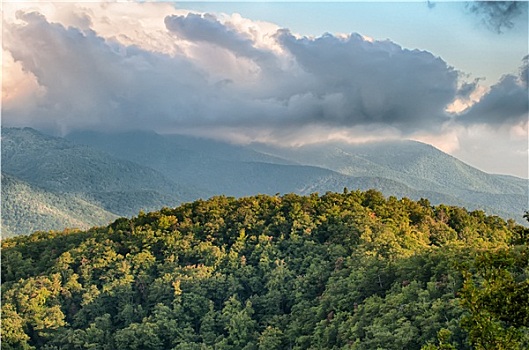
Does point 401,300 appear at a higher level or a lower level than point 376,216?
lower

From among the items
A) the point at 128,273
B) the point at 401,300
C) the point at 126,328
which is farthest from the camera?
the point at 128,273

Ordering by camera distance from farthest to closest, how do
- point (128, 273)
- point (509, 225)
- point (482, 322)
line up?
1. point (509, 225)
2. point (128, 273)
3. point (482, 322)

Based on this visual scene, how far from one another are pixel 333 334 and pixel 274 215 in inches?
875

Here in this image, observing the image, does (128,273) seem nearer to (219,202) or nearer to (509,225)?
(219,202)

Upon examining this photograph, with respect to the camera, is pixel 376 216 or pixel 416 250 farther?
pixel 376 216

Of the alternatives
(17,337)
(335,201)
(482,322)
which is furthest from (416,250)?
(482,322)

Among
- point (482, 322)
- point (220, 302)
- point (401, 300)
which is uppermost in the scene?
point (482, 322)

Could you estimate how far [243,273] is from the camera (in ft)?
203

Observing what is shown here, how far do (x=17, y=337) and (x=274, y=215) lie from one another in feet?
88.1

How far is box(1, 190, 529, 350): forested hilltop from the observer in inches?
1891

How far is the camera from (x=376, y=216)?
64.8 m

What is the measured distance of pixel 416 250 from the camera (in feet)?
189

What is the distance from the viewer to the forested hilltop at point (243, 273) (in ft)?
158

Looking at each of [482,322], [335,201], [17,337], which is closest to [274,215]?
[335,201]
